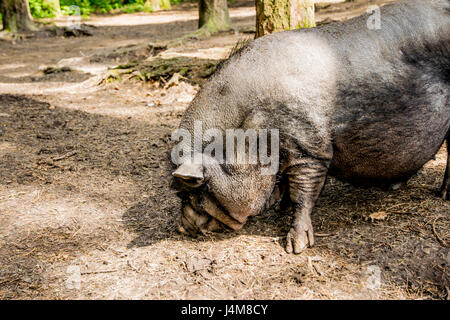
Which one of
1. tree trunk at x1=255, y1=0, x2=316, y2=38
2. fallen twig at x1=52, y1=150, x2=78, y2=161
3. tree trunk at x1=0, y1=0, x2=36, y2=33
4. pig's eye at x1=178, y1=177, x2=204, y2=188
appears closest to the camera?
pig's eye at x1=178, y1=177, x2=204, y2=188

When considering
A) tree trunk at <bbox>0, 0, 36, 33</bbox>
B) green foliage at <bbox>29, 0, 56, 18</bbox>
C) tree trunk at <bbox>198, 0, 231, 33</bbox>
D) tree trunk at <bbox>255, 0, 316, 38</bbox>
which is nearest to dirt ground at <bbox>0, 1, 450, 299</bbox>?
tree trunk at <bbox>255, 0, 316, 38</bbox>

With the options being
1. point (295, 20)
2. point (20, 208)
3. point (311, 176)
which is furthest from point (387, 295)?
point (295, 20)

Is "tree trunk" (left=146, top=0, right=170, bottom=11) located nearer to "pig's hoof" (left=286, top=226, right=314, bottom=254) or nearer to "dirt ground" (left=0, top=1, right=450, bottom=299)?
"dirt ground" (left=0, top=1, right=450, bottom=299)

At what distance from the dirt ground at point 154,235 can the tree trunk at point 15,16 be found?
9.87m

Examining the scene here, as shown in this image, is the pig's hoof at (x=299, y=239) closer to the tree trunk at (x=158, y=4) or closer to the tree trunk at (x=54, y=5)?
the tree trunk at (x=54, y=5)

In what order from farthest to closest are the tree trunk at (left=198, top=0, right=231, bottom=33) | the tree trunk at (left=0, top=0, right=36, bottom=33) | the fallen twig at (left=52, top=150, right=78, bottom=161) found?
the tree trunk at (left=0, top=0, right=36, bottom=33)
the tree trunk at (left=198, top=0, right=231, bottom=33)
the fallen twig at (left=52, top=150, right=78, bottom=161)

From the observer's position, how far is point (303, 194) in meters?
3.06

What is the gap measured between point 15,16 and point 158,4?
8.56 metres

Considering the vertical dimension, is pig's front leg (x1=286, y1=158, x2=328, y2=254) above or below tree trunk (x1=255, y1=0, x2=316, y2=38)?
below

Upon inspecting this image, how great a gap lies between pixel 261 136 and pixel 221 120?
305 mm

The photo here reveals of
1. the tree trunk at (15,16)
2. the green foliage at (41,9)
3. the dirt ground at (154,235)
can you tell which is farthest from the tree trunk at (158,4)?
the dirt ground at (154,235)

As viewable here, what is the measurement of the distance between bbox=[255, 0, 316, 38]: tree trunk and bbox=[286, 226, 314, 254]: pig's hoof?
9.32ft

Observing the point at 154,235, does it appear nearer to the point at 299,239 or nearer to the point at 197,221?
the point at 197,221

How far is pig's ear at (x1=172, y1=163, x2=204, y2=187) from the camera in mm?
2762
